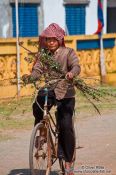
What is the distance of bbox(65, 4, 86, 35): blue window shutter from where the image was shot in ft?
64.7

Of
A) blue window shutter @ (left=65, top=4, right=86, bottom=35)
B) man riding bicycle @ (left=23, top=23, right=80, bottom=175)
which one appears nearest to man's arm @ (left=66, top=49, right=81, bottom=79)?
man riding bicycle @ (left=23, top=23, right=80, bottom=175)

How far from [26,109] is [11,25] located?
630cm

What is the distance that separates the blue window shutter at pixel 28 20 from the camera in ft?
59.0

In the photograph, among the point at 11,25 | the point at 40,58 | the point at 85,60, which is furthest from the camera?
the point at 11,25

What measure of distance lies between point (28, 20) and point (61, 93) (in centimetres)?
1245

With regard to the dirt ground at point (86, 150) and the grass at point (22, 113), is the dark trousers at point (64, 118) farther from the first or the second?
the grass at point (22, 113)

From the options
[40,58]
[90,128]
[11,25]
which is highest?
[11,25]

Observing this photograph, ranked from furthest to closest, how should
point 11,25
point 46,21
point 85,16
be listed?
point 85,16 < point 46,21 < point 11,25

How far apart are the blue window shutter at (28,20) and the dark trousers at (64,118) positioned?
474 inches

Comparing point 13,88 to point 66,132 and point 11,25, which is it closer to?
point 11,25

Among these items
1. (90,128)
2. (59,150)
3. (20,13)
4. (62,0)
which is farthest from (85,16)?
(59,150)

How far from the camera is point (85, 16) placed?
20312mm

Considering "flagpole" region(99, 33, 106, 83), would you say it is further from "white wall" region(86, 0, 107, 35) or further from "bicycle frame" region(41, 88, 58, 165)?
"bicycle frame" region(41, 88, 58, 165)

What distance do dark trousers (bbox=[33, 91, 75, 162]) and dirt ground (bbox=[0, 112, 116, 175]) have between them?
29.3 inches
